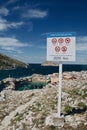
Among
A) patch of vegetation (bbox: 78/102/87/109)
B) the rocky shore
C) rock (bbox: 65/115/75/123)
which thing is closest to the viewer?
the rocky shore

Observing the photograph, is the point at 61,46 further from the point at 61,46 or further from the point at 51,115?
the point at 51,115

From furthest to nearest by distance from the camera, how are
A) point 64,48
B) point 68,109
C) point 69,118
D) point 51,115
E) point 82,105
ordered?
point 82,105 → point 68,109 → point 51,115 → point 69,118 → point 64,48

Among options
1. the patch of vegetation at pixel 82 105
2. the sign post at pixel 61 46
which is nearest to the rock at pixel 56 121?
the sign post at pixel 61 46

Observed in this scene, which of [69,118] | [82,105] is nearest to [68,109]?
[82,105]

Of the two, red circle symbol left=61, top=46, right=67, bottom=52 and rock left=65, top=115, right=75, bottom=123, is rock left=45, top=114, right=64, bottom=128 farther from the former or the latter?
red circle symbol left=61, top=46, right=67, bottom=52

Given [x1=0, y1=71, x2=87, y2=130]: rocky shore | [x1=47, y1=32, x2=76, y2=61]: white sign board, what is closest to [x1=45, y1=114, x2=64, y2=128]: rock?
[x1=0, y1=71, x2=87, y2=130]: rocky shore

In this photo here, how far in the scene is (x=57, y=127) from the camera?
21531mm

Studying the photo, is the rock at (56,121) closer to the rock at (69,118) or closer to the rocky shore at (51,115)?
the rocky shore at (51,115)

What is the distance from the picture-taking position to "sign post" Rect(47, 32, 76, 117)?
21078 millimetres

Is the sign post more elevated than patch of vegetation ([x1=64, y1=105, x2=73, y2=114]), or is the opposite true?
the sign post

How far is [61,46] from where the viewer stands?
21391 mm

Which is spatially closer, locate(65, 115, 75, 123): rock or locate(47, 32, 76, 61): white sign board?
locate(47, 32, 76, 61): white sign board

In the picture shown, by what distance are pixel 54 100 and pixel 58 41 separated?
417 inches

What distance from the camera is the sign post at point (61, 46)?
2108 cm
